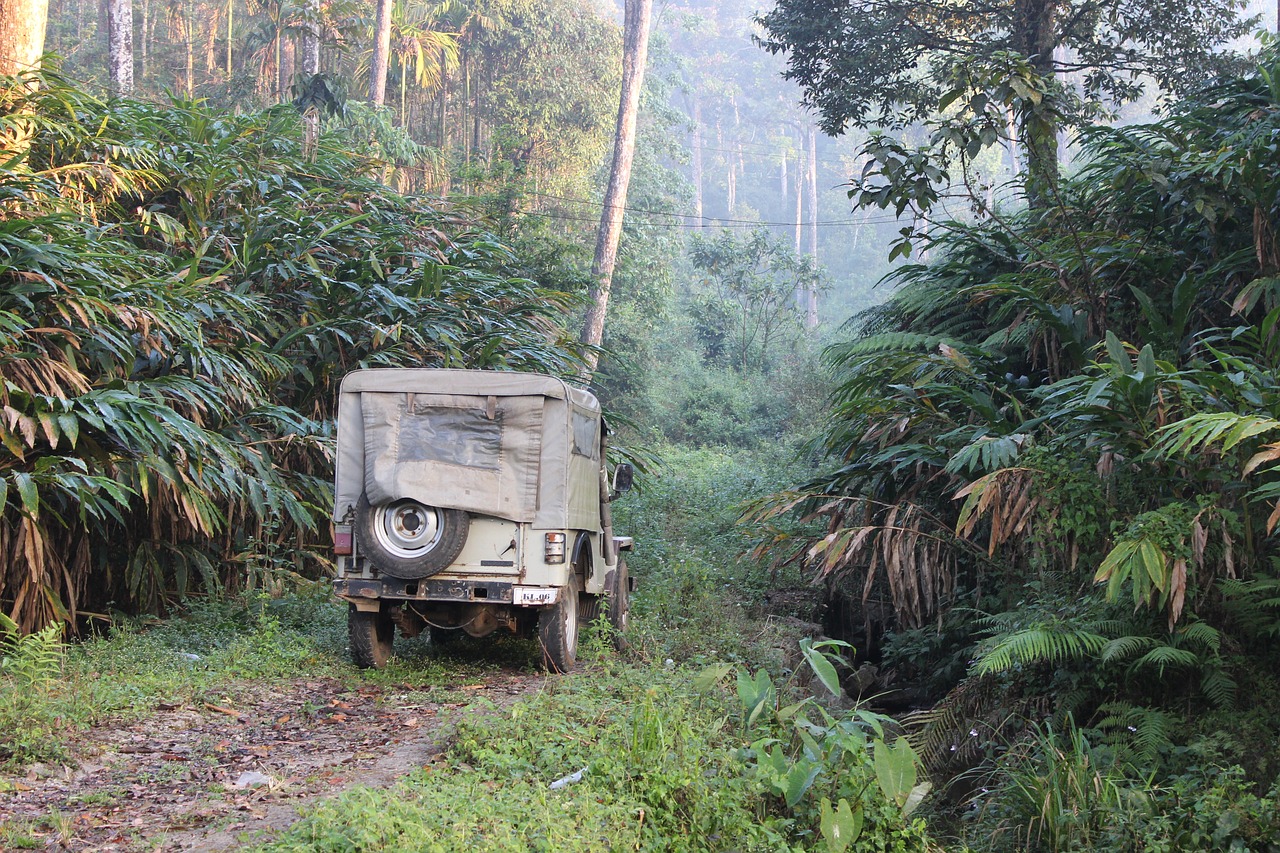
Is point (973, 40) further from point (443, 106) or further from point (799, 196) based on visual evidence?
point (799, 196)

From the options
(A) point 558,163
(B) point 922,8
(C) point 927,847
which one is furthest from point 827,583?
(A) point 558,163

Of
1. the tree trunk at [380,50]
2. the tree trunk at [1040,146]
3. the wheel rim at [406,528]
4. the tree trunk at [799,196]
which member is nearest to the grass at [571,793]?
the wheel rim at [406,528]

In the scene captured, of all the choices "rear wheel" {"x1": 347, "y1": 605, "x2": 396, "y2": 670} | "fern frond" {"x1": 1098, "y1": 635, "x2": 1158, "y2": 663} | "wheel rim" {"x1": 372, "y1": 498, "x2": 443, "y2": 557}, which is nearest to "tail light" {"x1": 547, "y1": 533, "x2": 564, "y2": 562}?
"wheel rim" {"x1": 372, "y1": 498, "x2": 443, "y2": 557}

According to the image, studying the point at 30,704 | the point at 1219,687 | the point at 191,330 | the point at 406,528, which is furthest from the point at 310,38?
the point at 1219,687

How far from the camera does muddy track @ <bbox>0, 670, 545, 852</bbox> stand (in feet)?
14.8

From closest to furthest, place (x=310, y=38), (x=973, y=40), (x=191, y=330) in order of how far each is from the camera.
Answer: (x=191, y=330) < (x=973, y=40) < (x=310, y=38)

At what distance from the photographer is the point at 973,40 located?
1580cm

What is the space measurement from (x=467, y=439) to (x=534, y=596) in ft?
4.17

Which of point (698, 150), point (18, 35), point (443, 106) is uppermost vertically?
point (698, 150)

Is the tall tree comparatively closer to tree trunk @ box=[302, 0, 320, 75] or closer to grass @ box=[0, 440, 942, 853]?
tree trunk @ box=[302, 0, 320, 75]

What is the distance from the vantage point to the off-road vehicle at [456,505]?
750 centimetres

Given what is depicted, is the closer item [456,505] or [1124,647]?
[1124,647]

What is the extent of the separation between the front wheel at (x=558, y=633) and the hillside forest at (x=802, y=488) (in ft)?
1.04

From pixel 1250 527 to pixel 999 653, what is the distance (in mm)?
1912
